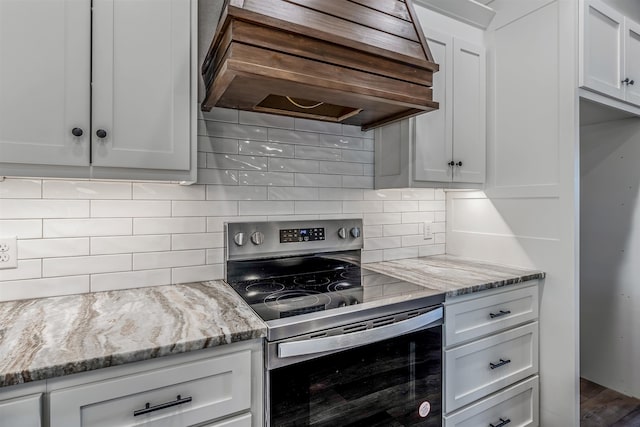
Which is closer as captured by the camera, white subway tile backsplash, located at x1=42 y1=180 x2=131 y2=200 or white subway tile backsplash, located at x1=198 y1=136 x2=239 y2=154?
white subway tile backsplash, located at x1=42 y1=180 x2=131 y2=200

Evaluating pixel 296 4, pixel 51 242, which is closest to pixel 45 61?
pixel 51 242

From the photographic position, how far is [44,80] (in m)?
1.08

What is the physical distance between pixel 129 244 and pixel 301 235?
2.55ft

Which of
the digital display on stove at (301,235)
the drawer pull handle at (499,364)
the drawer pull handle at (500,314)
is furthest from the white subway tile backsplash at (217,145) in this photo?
the drawer pull handle at (499,364)

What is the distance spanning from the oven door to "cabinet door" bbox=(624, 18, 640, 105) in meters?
1.72

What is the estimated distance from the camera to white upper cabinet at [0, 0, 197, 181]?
1051 mm

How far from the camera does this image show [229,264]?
5.38 ft

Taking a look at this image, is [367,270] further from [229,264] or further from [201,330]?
[201,330]

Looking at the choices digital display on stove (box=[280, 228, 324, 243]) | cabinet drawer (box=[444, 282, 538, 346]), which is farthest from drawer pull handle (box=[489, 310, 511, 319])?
digital display on stove (box=[280, 228, 324, 243])

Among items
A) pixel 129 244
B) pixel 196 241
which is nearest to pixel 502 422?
pixel 196 241

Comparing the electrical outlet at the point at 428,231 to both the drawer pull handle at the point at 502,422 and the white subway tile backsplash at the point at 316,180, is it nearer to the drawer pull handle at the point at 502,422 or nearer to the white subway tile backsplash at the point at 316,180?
the white subway tile backsplash at the point at 316,180

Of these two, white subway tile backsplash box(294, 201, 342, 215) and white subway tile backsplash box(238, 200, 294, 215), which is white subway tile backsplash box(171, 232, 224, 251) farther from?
white subway tile backsplash box(294, 201, 342, 215)

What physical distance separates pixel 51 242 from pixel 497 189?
7.22 ft

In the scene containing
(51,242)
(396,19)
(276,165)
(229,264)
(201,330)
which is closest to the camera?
(201,330)
